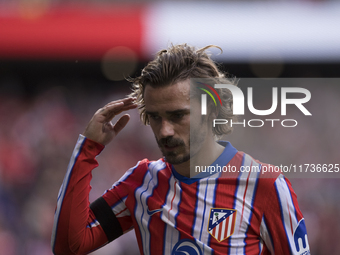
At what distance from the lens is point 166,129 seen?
1.50 m

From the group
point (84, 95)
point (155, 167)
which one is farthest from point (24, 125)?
point (155, 167)

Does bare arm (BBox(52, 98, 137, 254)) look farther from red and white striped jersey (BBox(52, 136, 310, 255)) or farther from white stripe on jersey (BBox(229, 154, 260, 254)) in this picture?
white stripe on jersey (BBox(229, 154, 260, 254))

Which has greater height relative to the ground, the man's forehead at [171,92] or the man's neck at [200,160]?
the man's forehead at [171,92]

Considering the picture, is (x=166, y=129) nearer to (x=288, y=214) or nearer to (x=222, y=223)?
(x=222, y=223)

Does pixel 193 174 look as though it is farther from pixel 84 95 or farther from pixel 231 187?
pixel 84 95

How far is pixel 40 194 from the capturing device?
4.92m

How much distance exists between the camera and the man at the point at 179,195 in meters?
1.42

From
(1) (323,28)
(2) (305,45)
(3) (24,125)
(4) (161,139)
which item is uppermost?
(1) (323,28)

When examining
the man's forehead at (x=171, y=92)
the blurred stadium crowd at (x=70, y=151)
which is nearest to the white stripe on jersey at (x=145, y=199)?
the man's forehead at (x=171, y=92)

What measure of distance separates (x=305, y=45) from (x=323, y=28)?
1.36 feet

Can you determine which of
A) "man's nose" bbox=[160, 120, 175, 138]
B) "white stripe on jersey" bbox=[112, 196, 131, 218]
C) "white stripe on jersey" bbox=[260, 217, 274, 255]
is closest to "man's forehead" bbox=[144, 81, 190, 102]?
"man's nose" bbox=[160, 120, 175, 138]

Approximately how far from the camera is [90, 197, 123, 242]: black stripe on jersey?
1.66m

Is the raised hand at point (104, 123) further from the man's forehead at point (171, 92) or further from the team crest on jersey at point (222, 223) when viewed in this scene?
the team crest on jersey at point (222, 223)

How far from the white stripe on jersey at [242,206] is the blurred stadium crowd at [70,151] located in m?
3.30
